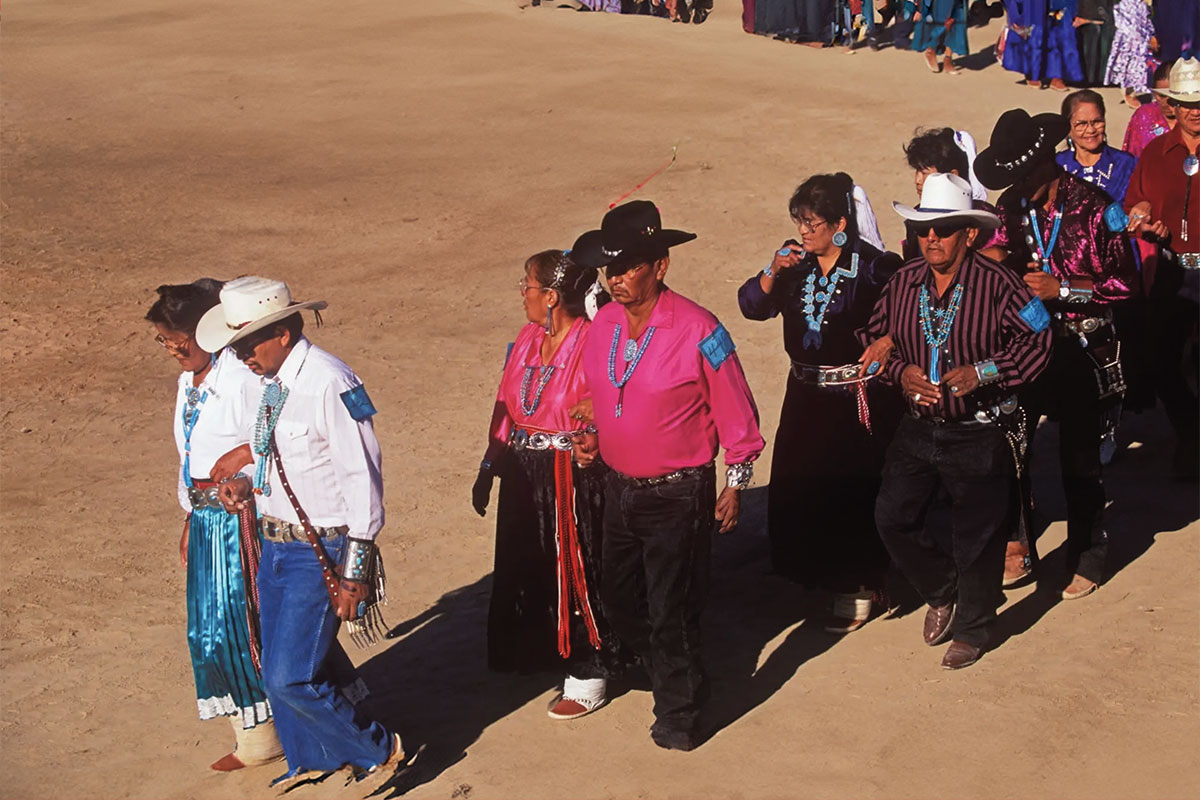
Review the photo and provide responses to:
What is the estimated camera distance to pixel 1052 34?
19.8 metres

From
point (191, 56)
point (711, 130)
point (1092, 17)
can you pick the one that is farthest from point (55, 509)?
point (1092, 17)

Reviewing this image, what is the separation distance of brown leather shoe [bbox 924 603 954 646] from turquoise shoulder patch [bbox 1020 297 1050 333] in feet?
4.51

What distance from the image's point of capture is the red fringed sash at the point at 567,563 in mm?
6820

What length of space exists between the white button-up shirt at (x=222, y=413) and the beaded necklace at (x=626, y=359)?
131 cm

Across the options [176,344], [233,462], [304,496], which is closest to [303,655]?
[304,496]

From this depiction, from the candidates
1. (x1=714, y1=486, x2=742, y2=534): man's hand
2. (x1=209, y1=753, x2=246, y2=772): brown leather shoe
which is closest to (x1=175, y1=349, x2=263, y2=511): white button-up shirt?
(x1=209, y1=753, x2=246, y2=772): brown leather shoe

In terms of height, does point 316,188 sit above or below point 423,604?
above

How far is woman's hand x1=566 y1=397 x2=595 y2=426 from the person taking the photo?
6625 mm

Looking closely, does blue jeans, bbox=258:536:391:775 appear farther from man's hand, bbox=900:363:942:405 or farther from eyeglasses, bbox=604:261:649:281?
man's hand, bbox=900:363:942:405

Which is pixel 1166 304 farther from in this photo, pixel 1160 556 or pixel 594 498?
pixel 594 498

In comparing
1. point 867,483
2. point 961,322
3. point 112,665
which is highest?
point 961,322

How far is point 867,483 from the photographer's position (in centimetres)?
752

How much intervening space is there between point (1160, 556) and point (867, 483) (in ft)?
5.45

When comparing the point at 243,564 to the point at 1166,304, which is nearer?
the point at 243,564
